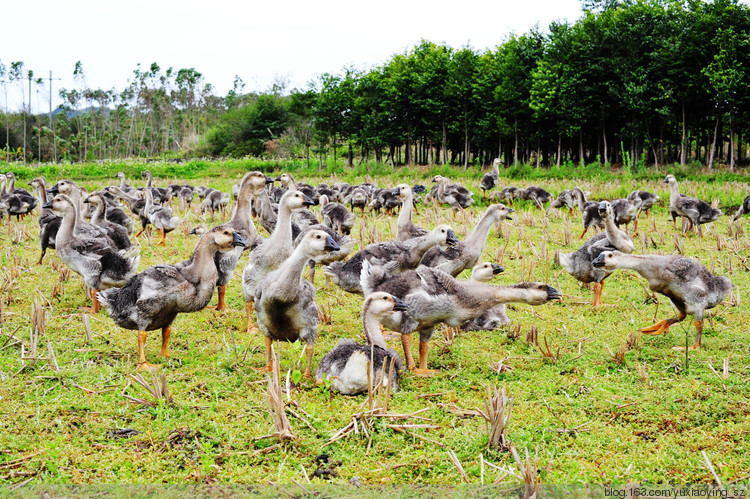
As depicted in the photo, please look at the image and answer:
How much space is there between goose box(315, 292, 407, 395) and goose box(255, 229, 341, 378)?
0.46 metres

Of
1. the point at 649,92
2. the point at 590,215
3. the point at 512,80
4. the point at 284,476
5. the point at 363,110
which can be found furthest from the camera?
the point at 363,110

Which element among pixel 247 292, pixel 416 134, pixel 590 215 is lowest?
pixel 247 292

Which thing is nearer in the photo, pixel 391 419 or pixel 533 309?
pixel 391 419

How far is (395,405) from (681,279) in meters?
3.65

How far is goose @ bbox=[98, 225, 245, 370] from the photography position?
600 cm

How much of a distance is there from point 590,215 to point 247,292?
28.6ft

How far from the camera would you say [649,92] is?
3322 cm

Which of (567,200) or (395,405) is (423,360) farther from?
(567,200)

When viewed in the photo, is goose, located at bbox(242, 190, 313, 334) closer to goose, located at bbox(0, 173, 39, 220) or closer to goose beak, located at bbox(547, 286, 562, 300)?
goose beak, located at bbox(547, 286, 562, 300)

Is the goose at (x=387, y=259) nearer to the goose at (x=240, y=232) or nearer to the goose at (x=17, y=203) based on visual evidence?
the goose at (x=240, y=232)

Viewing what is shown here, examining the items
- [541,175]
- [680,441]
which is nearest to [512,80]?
[541,175]

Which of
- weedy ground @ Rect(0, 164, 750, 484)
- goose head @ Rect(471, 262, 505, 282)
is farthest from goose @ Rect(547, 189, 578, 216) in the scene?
→ goose head @ Rect(471, 262, 505, 282)

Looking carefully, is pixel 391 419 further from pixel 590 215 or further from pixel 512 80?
pixel 512 80

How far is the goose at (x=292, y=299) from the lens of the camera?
5617 millimetres
